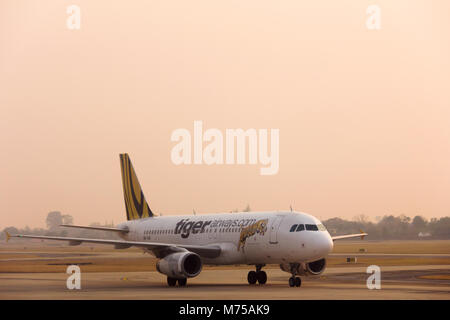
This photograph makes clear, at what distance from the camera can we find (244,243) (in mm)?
43062

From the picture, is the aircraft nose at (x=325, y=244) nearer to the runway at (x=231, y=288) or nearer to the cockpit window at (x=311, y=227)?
the cockpit window at (x=311, y=227)

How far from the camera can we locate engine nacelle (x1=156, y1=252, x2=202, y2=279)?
136 ft

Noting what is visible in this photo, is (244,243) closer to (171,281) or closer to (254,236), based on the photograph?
(254,236)

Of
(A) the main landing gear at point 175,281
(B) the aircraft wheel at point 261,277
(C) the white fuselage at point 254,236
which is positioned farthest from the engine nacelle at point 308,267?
(A) the main landing gear at point 175,281

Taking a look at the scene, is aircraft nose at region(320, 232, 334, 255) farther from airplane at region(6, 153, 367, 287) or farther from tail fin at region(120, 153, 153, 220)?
tail fin at region(120, 153, 153, 220)

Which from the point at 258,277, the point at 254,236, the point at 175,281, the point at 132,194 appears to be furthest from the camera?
the point at 132,194

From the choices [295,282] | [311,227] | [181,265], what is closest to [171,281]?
[181,265]

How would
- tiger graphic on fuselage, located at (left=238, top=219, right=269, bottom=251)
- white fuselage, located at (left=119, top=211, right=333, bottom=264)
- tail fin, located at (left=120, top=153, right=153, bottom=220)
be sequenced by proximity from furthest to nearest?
tail fin, located at (left=120, top=153, right=153, bottom=220) < tiger graphic on fuselage, located at (left=238, top=219, right=269, bottom=251) < white fuselage, located at (left=119, top=211, right=333, bottom=264)

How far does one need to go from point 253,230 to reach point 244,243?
966 mm

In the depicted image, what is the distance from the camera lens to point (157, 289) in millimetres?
39094

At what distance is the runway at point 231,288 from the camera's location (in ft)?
109

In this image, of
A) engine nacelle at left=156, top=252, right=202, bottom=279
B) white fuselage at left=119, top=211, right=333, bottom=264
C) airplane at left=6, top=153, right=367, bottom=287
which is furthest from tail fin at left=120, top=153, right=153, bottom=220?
engine nacelle at left=156, top=252, right=202, bottom=279
